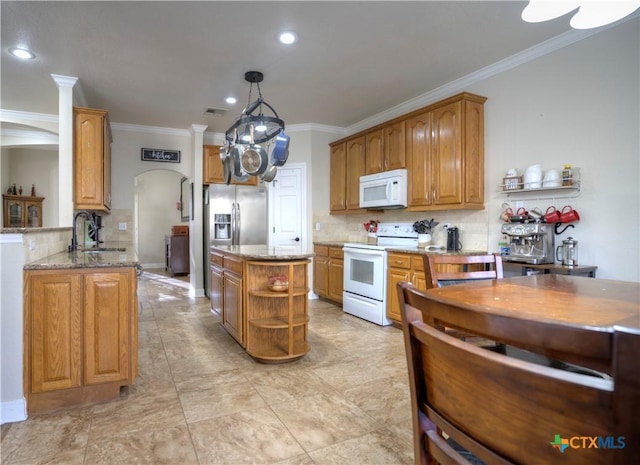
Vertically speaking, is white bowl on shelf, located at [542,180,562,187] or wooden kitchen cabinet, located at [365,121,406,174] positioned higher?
wooden kitchen cabinet, located at [365,121,406,174]

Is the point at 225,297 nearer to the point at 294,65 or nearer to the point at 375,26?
the point at 294,65

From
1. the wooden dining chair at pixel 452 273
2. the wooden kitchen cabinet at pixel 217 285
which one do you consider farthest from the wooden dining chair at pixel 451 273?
the wooden kitchen cabinet at pixel 217 285

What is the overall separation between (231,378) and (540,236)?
8.82ft

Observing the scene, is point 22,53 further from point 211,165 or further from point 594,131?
point 594,131

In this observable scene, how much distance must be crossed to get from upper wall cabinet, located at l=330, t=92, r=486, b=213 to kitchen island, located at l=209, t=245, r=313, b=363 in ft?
5.39

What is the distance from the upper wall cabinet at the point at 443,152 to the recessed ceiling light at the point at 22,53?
3.68 metres

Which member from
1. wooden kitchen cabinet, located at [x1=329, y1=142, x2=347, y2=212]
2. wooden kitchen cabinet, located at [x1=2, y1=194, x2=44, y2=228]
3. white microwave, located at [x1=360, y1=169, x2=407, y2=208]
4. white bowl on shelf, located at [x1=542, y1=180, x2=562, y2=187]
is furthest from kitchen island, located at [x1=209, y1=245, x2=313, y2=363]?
wooden kitchen cabinet, located at [x1=2, y1=194, x2=44, y2=228]

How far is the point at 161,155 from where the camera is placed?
5633 mm

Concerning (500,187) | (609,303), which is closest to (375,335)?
(500,187)

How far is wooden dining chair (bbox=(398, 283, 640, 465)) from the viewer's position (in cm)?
38

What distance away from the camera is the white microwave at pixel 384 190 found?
13.6 ft

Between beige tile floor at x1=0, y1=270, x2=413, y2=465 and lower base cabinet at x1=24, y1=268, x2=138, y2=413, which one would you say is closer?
beige tile floor at x1=0, y1=270, x2=413, y2=465

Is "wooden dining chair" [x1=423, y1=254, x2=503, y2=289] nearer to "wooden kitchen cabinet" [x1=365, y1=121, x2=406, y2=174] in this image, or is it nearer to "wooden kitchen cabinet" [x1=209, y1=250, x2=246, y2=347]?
"wooden kitchen cabinet" [x1=209, y1=250, x2=246, y2=347]

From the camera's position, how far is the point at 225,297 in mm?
3562
